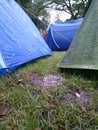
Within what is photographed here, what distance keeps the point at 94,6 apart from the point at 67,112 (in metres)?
1.26

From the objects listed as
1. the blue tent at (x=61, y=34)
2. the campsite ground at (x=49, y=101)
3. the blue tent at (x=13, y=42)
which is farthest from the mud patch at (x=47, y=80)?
the blue tent at (x=61, y=34)

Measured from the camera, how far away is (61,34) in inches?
265

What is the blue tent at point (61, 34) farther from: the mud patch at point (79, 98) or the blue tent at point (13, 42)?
the mud patch at point (79, 98)

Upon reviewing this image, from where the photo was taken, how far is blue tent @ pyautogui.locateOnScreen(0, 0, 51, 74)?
2.58 meters

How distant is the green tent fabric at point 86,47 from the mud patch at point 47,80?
0.18 metres

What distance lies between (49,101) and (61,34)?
16.4 feet

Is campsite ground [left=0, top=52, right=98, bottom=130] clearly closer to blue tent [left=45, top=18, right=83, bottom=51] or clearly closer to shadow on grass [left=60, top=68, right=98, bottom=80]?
shadow on grass [left=60, top=68, right=98, bottom=80]

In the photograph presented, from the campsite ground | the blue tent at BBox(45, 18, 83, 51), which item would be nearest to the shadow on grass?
the campsite ground

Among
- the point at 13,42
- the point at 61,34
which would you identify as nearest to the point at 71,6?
the point at 61,34

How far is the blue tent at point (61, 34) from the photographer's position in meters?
6.50

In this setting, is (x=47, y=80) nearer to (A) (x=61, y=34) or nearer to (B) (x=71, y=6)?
(A) (x=61, y=34)

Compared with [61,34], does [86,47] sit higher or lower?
higher

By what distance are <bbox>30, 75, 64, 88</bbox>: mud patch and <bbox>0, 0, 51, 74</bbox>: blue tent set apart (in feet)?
1.01

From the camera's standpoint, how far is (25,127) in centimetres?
156
